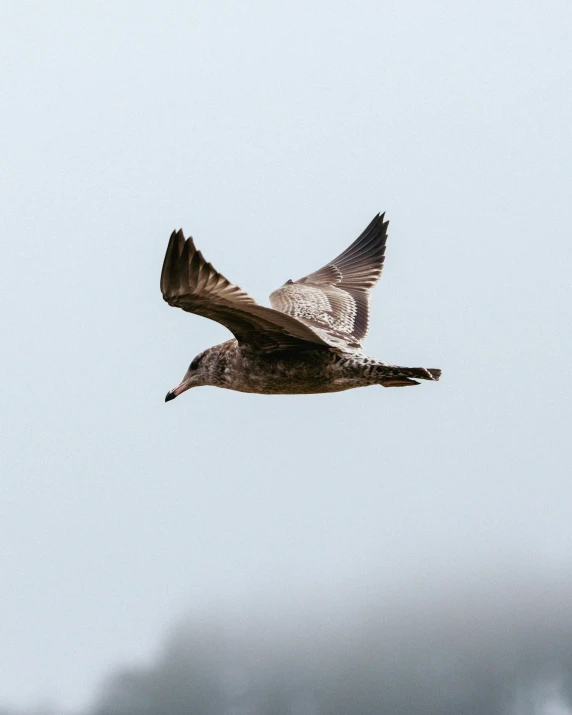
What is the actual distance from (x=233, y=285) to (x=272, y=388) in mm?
2807

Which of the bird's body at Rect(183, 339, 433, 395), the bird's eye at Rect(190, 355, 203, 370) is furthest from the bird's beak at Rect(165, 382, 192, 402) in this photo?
the bird's body at Rect(183, 339, 433, 395)

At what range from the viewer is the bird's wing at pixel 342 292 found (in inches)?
620

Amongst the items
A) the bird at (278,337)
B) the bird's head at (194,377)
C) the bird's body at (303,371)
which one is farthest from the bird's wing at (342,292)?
the bird's head at (194,377)

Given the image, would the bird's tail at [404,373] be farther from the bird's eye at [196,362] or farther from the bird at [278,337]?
the bird's eye at [196,362]

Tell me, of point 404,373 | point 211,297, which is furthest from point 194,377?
point 211,297

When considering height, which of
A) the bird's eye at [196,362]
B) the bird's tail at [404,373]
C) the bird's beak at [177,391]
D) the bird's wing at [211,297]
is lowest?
the bird's tail at [404,373]

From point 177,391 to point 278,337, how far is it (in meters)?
2.32

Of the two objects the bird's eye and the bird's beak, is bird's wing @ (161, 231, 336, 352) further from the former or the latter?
the bird's beak

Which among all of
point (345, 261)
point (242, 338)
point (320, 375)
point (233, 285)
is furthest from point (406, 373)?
point (345, 261)

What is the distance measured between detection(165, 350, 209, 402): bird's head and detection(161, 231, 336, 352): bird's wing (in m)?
1.57

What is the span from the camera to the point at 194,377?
15.0 meters

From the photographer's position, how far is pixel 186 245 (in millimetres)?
A: 11227

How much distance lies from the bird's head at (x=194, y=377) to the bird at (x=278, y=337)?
0.01 meters

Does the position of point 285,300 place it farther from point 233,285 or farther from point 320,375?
point 233,285
